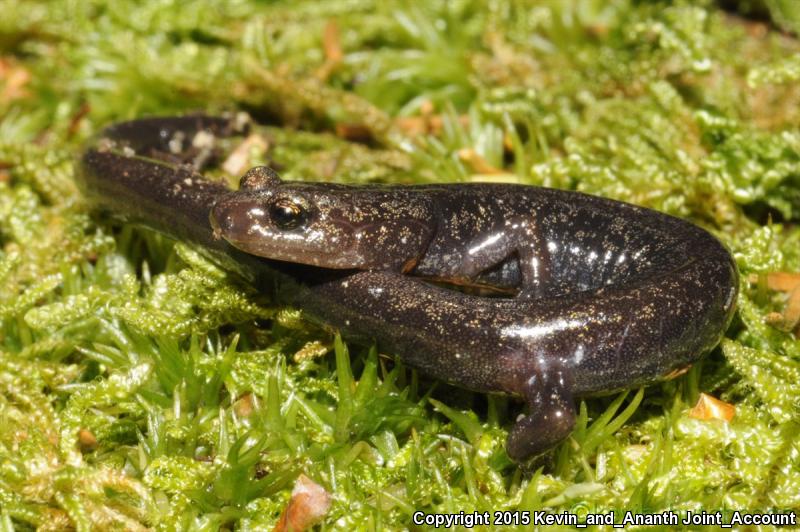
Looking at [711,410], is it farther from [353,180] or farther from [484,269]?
[353,180]

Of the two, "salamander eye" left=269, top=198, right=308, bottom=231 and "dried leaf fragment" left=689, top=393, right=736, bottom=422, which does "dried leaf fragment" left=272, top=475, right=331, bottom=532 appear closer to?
"salamander eye" left=269, top=198, right=308, bottom=231

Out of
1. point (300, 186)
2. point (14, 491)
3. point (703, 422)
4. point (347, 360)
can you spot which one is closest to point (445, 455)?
point (347, 360)

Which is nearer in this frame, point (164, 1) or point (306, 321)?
point (306, 321)

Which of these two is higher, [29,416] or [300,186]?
[300,186]

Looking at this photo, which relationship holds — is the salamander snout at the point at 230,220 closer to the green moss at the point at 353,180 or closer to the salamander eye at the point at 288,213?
the salamander eye at the point at 288,213

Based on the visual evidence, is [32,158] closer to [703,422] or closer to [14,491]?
[14,491]

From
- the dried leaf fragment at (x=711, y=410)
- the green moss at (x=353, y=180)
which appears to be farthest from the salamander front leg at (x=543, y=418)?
the dried leaf fragment at (x=711, y=410)

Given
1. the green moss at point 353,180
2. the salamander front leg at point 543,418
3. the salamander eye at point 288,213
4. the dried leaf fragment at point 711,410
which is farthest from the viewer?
the dried leaf fragment at point 711,410

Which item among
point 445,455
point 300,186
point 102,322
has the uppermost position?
point 300,186
